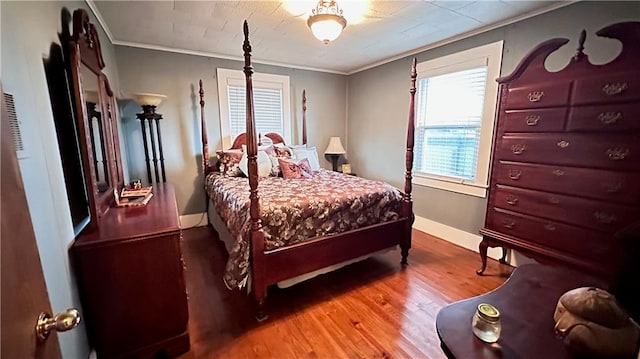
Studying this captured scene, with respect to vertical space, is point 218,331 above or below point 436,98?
below

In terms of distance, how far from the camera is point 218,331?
6.08 feet

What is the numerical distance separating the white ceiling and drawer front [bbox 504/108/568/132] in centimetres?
93

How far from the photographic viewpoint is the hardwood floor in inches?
67.3

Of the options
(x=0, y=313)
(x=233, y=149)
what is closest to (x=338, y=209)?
(x=0, y=313)

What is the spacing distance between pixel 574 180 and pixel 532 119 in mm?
501

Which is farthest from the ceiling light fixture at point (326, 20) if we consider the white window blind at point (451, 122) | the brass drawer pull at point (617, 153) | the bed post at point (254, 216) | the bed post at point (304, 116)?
the bed post at point (304, 116)

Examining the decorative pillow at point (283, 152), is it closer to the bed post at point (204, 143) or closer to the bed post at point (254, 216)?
the bed post at point (204, 143)

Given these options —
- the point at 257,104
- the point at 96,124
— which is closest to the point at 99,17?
the point at 96,124

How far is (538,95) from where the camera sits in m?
2.00

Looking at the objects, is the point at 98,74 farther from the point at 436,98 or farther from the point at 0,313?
the point at 436,98

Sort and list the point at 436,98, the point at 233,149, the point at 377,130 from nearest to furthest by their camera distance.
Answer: the point at 436,98
the point at 233,149
the point at 377,130

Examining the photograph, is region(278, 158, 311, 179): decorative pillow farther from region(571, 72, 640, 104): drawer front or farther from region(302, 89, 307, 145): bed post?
region(571, 72, 640, 104): drawer front

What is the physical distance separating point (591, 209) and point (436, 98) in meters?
2.02

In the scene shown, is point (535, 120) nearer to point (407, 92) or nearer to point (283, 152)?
point (407, 92)
